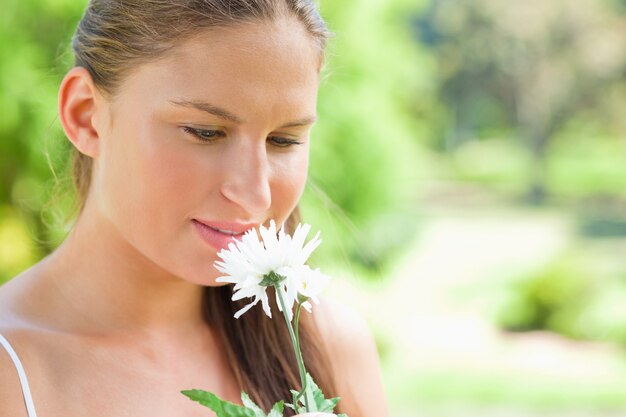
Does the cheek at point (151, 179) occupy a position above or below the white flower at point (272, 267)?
above

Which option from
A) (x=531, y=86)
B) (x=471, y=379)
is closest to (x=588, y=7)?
(x=531, y=86)

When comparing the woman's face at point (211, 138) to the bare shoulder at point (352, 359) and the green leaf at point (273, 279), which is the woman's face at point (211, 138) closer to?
the green leaf at point (273, 279)

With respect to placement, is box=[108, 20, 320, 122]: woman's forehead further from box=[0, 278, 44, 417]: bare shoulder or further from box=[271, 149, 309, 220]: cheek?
box=[0, 278, 44, 417]: bare shoulder

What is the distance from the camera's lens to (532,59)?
21625 mm

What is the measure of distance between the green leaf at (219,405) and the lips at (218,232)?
0.30 meters

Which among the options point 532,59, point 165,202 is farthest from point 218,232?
point 532,59

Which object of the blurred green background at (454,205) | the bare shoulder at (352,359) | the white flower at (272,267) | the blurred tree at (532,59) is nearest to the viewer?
the white flower at (272,267)

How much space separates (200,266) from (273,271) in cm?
31

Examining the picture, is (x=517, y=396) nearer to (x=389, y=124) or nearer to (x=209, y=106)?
(x=389, y=124)

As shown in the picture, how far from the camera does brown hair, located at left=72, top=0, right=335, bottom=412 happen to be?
143 centimetres

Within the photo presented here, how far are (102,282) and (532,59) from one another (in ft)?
69.2

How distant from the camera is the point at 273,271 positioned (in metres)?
1.12

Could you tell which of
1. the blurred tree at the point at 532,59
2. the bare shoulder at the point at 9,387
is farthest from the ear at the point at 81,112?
the blurred tree at the point at 532,59

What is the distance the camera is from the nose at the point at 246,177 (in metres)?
1.36
